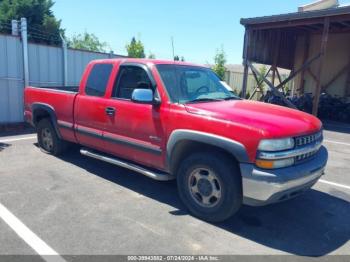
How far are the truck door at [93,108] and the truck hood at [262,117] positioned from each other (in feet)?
5.51

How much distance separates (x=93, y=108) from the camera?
5273 mm

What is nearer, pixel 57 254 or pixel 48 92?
pixel 57 254

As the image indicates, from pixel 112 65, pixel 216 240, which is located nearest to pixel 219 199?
pixel 216 240

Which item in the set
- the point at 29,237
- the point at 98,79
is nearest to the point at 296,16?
the point at 98,79

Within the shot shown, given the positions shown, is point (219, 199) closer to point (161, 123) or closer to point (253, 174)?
point (253, 174)

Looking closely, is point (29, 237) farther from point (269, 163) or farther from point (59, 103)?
point (59, 103)

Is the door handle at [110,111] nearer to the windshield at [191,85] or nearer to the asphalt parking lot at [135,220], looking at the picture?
the windshield at [191,85]

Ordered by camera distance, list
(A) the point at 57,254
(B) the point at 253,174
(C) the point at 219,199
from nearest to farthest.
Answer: (A) the point at 57,254
(B) the point at 253,174
(C) the point at 219,199

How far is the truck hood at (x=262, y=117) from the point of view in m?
3.53

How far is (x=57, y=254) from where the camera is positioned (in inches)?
126

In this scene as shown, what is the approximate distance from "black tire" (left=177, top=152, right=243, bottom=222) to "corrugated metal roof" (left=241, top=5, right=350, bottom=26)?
33.3 ft

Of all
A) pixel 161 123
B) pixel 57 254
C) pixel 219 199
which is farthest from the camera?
pixel 161 123

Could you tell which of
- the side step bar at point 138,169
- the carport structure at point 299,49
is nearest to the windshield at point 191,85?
the side step bar at point 138,169

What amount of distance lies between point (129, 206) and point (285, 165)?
82.1 inches
